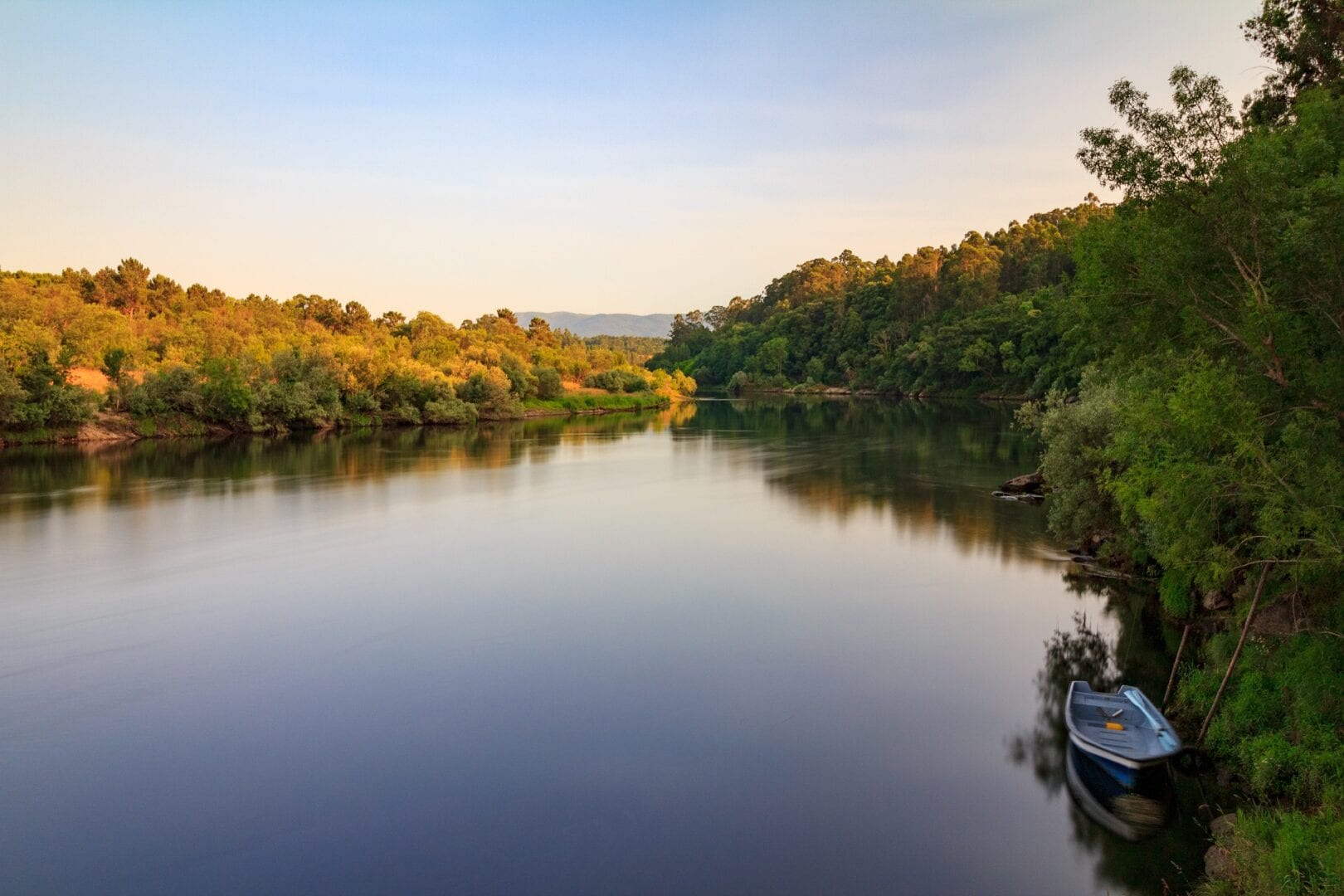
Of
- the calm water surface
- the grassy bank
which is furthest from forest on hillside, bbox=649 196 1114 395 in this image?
the calm water surface

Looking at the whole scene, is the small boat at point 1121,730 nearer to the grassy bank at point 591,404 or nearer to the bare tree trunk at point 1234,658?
the bare tree trunk at point 1234,658

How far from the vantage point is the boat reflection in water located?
1027cm

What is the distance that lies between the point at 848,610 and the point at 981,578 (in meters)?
4.62

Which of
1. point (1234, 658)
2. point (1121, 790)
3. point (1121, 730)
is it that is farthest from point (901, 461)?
point (1121, 790)

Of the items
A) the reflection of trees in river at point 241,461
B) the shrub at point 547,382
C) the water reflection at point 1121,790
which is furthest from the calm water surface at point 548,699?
the shrub at point 547,382

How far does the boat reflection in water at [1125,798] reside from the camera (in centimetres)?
1027

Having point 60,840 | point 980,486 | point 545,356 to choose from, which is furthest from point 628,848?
point 545,356

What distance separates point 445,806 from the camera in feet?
34.9

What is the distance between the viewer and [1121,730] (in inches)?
450

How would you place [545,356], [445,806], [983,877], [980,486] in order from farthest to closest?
[545,356] → [980,486] → [445,806] → [983,877]

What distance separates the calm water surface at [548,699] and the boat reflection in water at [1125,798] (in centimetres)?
23

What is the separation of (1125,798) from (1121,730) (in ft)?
3.24

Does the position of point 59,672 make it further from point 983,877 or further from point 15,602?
point 983,877

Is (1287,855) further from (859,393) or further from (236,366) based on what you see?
(859,393)
